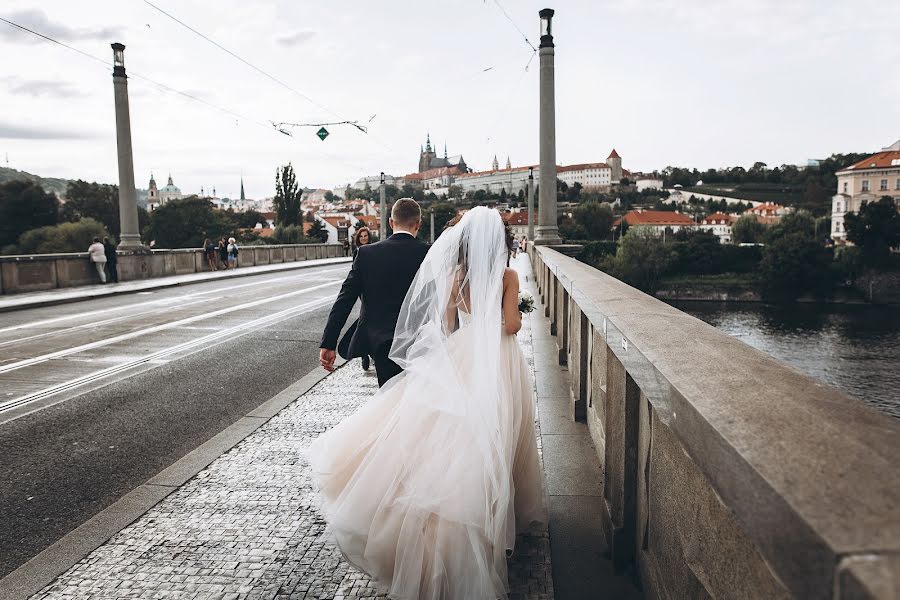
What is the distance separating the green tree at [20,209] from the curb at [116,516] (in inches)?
2504

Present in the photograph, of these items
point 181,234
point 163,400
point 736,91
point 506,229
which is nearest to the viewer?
point 506,229

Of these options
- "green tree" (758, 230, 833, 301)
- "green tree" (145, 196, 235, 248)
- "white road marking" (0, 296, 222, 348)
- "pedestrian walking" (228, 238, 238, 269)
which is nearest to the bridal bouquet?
"white road marking" (0, 296, 222, 348)

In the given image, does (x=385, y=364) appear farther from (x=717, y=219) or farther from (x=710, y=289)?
(x=717, y=219)

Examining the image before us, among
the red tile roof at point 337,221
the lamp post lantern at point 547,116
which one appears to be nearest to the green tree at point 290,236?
the lamp post lantern at point 547,116

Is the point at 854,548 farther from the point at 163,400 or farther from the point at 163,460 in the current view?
the point at 163,400

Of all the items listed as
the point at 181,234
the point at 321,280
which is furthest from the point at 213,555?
the point at 181,234

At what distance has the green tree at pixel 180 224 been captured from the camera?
79.1 metres

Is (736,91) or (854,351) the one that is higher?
(736,91)

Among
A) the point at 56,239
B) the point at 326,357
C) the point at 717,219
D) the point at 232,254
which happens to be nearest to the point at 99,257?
the point at 232,254

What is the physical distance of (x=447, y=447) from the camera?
3.10 meters

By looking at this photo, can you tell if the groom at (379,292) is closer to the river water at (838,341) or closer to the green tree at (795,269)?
the river water at (838,341)

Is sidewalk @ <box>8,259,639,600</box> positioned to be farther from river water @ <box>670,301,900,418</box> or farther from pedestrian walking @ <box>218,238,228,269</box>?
pedestrian walking @ <box>218,238,228,269</box>

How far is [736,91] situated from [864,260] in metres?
22.4

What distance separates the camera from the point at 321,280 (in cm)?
2592
